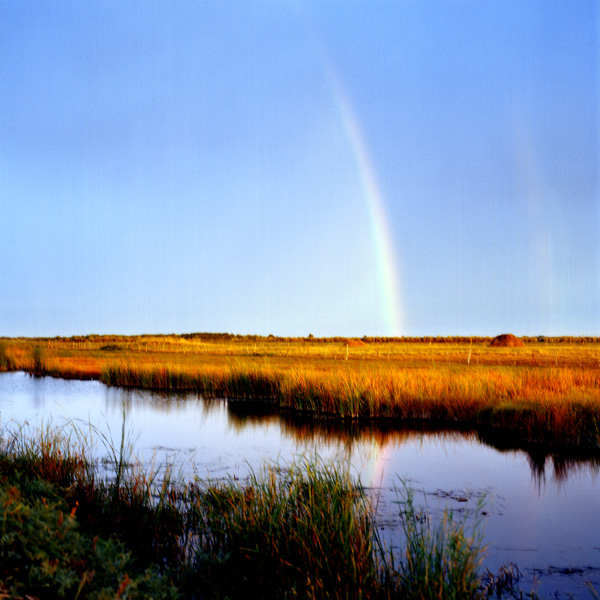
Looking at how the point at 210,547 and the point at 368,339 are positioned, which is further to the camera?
the point at 368,339

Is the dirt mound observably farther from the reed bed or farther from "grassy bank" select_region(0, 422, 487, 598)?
"grassy bank" select_region(0, 422, 487, 598)

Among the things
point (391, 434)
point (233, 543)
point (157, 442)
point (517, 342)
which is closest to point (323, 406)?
point (391, 434)

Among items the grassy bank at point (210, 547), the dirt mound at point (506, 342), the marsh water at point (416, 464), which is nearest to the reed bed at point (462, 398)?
the marsh water at point (416, 464)

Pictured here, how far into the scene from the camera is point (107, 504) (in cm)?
632

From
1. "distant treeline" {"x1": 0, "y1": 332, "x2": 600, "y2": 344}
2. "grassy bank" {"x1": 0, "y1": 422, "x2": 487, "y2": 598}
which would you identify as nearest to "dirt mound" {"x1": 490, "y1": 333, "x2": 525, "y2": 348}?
"distant treeline" {"x1": 0, "y1": 332, "x2": 600, "y2": 344}

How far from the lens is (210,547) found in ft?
18.3

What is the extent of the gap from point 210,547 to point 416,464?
7356 mm

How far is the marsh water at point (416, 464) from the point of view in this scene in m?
7.02

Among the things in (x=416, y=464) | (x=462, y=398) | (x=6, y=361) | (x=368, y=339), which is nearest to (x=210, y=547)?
(x=416, y=464)

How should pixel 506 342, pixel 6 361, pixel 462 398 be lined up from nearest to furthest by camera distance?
pixel 462 398, pixel 6 361, pixel 506 342

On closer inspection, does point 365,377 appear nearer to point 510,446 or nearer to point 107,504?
point 510,446

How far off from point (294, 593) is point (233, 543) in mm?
1213

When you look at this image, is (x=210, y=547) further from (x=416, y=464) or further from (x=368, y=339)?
(x=368, y=339)

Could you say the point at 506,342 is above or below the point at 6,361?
above
